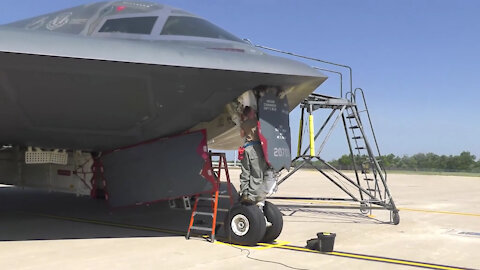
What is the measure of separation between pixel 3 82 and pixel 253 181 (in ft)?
13.1

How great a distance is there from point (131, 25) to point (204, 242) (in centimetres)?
386

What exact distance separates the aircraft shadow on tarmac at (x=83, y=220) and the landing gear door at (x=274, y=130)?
8.30 feet

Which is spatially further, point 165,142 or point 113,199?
point 113,199

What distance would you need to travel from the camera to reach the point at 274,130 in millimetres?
7043

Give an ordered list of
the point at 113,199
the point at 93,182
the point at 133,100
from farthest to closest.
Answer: the point at 93,182, the point at 113,199, the point at 133,100

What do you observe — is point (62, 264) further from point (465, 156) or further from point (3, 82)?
point (465, 156)

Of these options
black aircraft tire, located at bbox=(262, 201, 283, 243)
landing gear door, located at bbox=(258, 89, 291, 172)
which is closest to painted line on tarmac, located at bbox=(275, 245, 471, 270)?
black aircraft tire, located at bbox=(262, 201, 283, 243)

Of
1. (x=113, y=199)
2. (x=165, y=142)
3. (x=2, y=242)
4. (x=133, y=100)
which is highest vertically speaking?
(x=133, y=100)

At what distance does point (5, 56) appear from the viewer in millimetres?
5562

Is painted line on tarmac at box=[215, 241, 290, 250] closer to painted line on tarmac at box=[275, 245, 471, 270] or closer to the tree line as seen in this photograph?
painted line on tarmac at box=[275, 245, 471, 270]

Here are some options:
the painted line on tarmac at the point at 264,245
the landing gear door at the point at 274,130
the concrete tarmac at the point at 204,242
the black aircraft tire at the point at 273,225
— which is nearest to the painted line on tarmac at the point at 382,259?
the concrete tarmac at the point at 204,242

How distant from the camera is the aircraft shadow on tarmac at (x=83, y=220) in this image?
7.93 meters

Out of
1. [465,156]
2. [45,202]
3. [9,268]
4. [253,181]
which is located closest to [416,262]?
[253,181]

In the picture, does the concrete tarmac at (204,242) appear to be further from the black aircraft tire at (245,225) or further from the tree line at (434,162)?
the tree line at (434,162)
